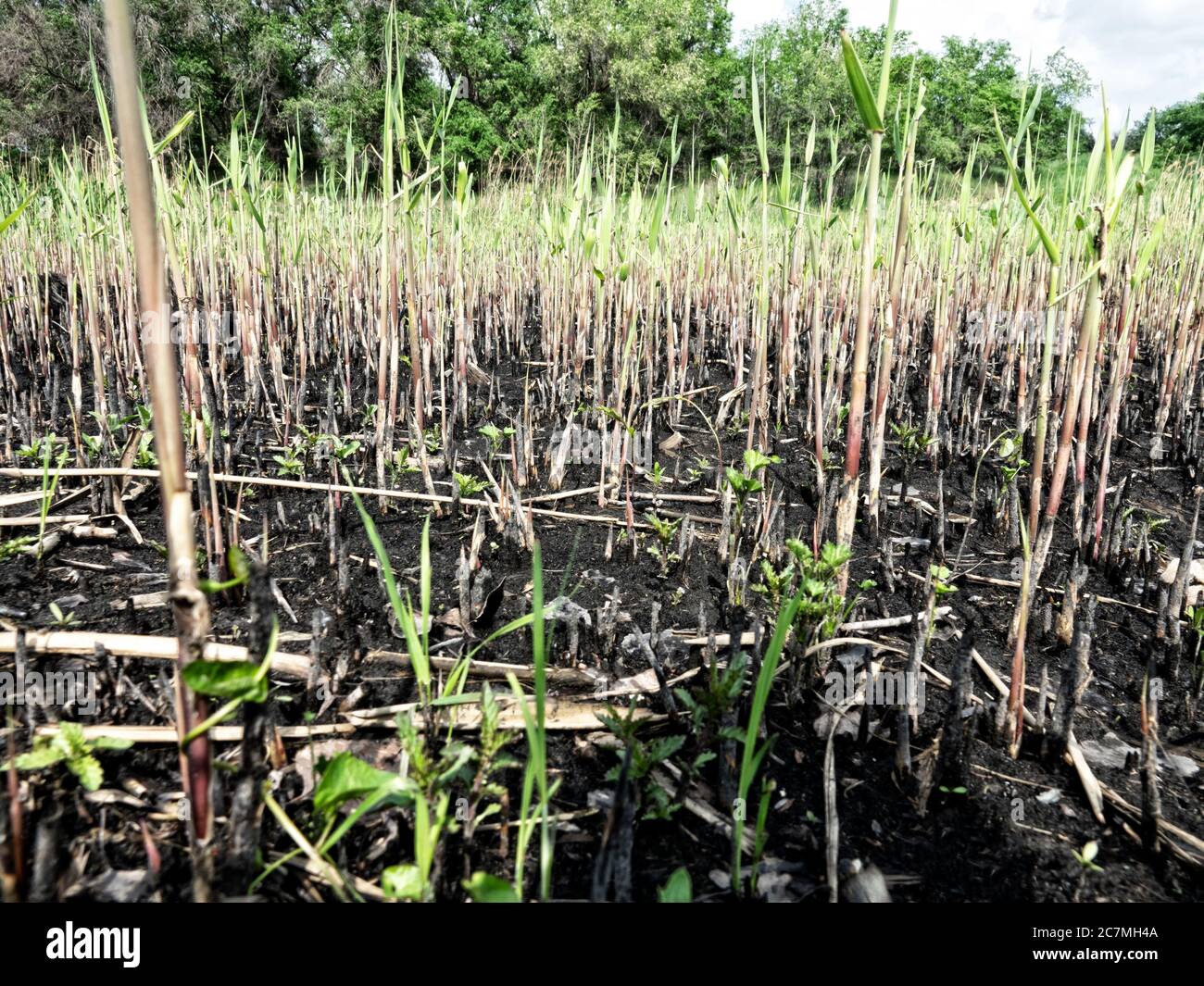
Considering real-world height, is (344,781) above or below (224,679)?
below

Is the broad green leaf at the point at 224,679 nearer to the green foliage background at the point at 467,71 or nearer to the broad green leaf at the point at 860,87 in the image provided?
the broad green leaf at the point at 860,87

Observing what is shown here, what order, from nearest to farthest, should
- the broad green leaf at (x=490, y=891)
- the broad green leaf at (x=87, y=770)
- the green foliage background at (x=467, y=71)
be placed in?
the broad green leaf at (x=490, y=891), the broad green leaf at (x=87, y=770), the green foliage background at (x=467, y=71)

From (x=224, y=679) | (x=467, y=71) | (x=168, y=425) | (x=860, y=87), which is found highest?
(x=467, y=71)

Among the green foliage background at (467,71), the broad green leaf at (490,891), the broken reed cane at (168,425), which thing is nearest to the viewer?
the broken reed cane at (168,425)

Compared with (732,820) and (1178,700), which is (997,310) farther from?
(732,820)

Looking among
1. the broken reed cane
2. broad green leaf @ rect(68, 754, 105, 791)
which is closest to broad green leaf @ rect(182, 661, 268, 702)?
the broken reed cane

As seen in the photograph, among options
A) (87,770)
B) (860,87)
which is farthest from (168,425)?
(860,87)

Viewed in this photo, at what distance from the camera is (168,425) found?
0.55 meters

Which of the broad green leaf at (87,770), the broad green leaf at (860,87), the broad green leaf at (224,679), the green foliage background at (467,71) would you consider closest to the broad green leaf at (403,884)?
the broad green leaf at (224,679)

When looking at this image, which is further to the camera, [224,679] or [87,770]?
[87,770]

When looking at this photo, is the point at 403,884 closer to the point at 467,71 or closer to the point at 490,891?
the point at 490,891

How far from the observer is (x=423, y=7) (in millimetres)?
20297

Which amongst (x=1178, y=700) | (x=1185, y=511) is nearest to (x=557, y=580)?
(x=1178, y=700)

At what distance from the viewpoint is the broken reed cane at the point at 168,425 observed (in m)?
0.48
